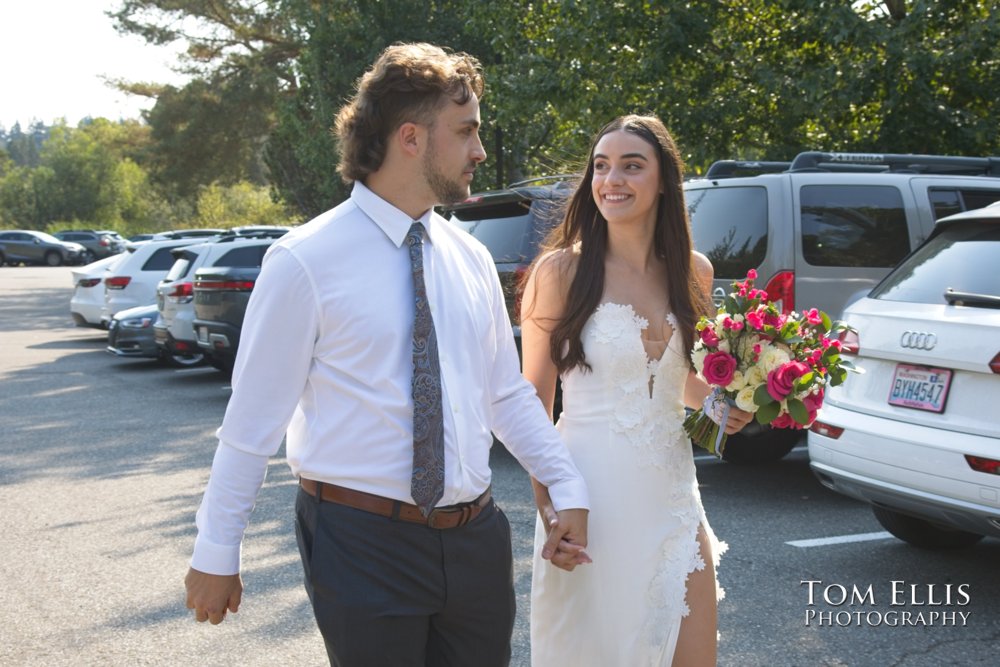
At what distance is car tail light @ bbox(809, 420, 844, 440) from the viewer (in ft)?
17.3

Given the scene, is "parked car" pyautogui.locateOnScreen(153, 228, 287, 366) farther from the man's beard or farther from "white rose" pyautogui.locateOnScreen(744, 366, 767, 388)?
the man's beard

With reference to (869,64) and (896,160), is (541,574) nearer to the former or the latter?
(896,160)

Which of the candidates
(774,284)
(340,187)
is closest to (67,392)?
(774,284)

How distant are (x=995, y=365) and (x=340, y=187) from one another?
22.4m

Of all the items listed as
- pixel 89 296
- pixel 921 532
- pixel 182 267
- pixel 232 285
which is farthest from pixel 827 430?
pixel 89 296

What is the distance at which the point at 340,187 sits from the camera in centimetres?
2570

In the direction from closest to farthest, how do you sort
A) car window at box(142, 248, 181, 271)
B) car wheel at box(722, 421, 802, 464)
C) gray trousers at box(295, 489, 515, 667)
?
gray trousers at box(295, 489, 515, 667) → car wheel at box(722, 421, 802, 464) → car window at box(142, 248, 181, 271)

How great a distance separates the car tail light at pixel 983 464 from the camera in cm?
438

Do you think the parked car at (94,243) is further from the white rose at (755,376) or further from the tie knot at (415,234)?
the tie knot at (415,234)

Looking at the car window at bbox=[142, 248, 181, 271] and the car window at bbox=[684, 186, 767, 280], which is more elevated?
the car window at bbox=[684, 186, 767, 280]

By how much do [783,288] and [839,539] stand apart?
1.77 metres

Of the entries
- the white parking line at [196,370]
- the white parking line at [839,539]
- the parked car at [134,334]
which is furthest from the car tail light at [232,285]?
the white parking line at [839,539]

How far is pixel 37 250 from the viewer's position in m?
50.8

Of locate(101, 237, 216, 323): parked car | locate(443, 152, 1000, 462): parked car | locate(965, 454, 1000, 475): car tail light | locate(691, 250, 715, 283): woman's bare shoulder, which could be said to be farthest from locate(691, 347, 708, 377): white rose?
locate(101, 237, 216, 323): parked car
